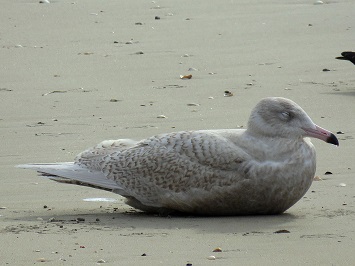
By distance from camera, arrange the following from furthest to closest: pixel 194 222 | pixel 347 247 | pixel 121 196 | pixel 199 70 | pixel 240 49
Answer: pixel 240 49, pixel 199 70, pixel 121 196, pixel 194 222, pixel 347 247

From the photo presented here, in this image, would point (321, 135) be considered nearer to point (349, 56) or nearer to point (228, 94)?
point (228, 94)

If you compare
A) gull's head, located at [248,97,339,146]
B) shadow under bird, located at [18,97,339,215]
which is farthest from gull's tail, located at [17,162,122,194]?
gull's head, located at [248,97,339,146]

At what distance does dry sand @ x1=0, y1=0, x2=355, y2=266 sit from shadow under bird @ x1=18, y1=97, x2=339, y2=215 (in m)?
0.13

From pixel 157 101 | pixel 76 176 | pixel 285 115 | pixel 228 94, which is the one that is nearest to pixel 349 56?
pixel 228 94

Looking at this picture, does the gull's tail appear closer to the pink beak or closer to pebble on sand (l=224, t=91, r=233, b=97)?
the pink beak

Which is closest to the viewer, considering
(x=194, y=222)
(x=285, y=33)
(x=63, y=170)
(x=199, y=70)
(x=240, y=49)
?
(x=194, y=222)

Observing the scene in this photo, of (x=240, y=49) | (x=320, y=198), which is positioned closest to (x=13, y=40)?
(x=240, y=49)

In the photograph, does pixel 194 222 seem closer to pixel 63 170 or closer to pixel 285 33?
pixel 63 170

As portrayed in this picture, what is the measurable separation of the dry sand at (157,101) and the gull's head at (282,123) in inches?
18.7

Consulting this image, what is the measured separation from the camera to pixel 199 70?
1158 centimetres

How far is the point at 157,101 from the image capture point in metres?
10.1

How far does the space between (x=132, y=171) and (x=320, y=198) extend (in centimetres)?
123

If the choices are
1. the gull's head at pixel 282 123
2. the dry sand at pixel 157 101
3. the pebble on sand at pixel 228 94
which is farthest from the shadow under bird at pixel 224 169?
the pebble on sand at pixel 228 94

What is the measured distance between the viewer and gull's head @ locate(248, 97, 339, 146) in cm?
664
